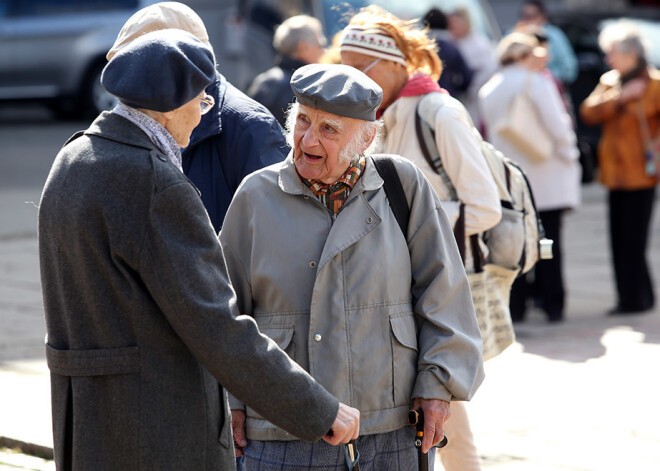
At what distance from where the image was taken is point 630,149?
325 inches

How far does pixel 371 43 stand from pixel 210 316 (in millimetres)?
1955

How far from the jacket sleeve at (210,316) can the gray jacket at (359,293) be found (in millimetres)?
455

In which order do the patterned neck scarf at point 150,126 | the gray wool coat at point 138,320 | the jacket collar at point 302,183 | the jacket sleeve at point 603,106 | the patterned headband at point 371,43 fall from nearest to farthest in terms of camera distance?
1. the gray wool coat at point 138,320
2. the patterned neck scarf at point 150,126
3. the jacket collar at point 302,183
4. the patterned headband at point 371,43
5. the jacket sleeve at point 603,106

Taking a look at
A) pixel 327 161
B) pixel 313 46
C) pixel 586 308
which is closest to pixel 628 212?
pixel 586 308

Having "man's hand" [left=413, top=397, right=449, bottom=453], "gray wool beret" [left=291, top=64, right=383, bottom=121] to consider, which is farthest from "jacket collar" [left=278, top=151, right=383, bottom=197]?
"man's hand" [left=413, top=397, right=449, bottom=453]

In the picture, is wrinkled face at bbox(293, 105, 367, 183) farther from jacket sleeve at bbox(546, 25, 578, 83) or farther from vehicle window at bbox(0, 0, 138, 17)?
vehicle window at bbox(0, 0, 138, 17)

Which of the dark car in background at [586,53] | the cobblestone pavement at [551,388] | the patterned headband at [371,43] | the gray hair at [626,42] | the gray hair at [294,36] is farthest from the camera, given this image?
the dark car in background at [586,53]

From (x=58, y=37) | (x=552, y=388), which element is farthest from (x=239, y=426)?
(x=58, y=37)

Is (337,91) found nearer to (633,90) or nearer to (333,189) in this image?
(333,189)

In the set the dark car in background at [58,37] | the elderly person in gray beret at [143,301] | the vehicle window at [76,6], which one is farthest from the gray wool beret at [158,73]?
the vehicle window at [76,6]

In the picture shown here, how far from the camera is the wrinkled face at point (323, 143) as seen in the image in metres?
3.17

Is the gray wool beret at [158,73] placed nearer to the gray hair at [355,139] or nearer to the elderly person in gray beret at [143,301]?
the elderly person in gray beret at [143,301]

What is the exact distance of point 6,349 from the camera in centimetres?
668

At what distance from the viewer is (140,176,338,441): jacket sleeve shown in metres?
2.45
